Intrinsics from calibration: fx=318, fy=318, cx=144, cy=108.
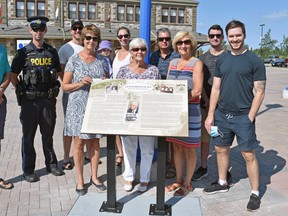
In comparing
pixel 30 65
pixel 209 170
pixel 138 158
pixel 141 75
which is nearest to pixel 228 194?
pixel 209 170

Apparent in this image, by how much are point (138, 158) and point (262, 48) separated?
57.8 meters

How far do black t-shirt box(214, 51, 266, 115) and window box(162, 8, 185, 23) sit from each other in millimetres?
32862

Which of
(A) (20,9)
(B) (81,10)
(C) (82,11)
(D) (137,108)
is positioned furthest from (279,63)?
(D) (137,108)

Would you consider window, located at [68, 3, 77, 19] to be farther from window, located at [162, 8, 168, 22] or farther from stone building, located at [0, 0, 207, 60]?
window, located at [162, 8, 168, 22]

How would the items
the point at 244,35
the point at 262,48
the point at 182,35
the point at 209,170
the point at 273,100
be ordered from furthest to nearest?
the point at 262,48
the point at 273,100
the point at 209,170
the point at 182,35
the point at 244,35

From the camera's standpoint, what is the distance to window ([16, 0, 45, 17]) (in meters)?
30.2

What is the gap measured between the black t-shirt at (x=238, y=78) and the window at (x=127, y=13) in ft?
103

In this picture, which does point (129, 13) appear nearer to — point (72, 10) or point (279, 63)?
point (72, 10)

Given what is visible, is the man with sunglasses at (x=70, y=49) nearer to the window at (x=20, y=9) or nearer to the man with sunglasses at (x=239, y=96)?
the man with sunglasses at (x=239, y=96)

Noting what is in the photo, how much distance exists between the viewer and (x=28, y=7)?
3059 cm

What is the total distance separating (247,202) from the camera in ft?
12.2

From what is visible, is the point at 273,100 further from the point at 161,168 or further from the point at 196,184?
the point at 161,168

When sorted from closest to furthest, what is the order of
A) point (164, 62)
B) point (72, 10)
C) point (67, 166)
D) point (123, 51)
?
point (164, 62) → point (123, 51) → point (67, 166) → point (72, 10)

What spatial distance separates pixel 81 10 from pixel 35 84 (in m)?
30.1
